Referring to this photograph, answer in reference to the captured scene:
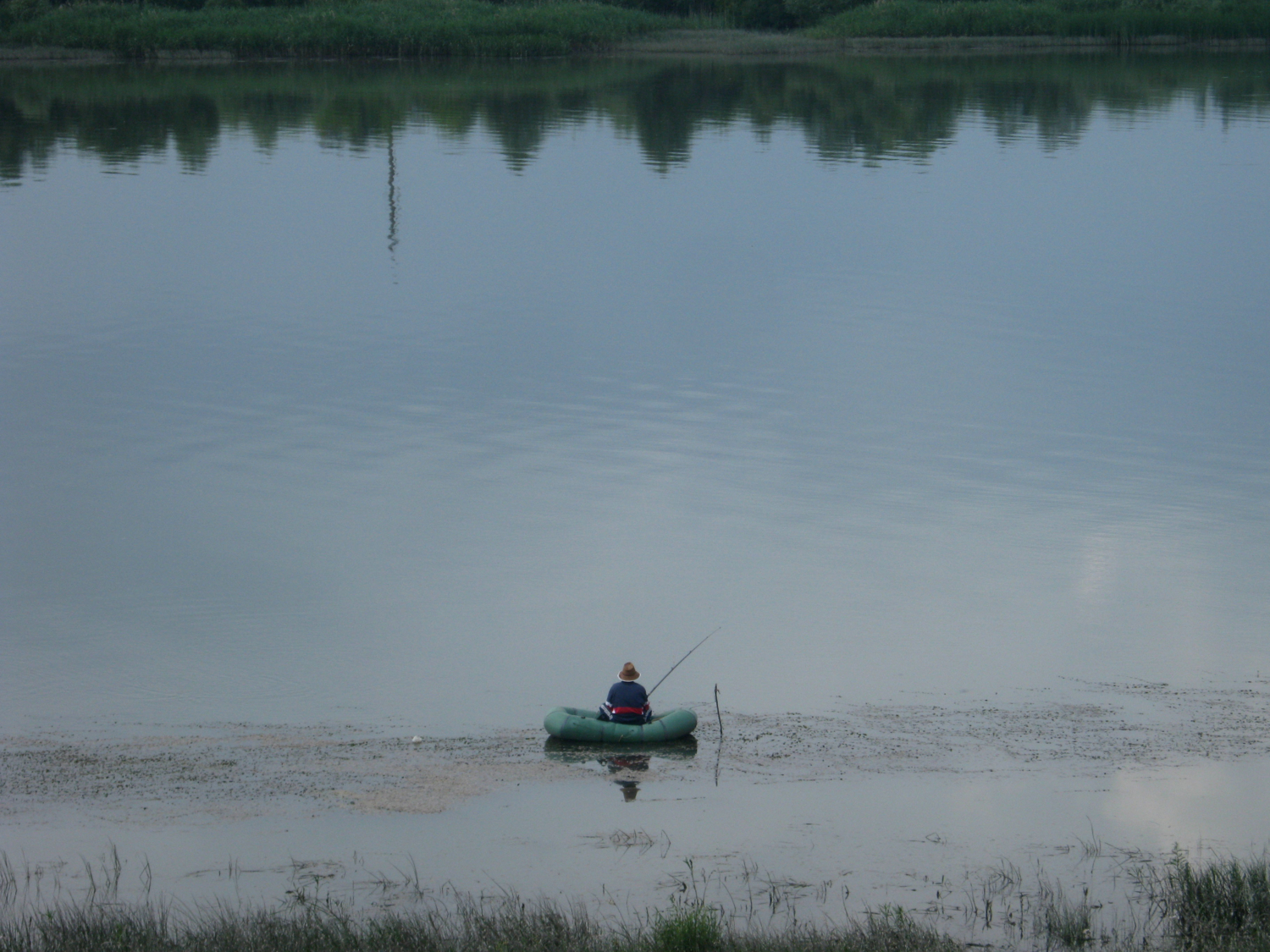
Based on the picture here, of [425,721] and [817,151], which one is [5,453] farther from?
[817,151]

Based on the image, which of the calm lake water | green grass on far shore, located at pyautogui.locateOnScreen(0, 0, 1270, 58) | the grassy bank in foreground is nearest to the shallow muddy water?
the calm lake water

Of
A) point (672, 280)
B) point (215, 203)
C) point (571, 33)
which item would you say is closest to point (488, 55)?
point (571, 33)

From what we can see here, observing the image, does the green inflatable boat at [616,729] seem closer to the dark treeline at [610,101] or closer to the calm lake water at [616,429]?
the calm lake water at [616,429]

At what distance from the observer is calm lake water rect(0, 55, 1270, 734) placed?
49.4ft

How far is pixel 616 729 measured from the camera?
13102mm

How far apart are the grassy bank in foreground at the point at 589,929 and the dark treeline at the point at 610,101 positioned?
4038cm

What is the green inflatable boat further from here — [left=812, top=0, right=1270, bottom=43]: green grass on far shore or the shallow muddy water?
[left=812, top=0, right=1270, bottom=43]: green grass on far shore

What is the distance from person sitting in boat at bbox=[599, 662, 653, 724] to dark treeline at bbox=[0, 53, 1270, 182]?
1464 inches

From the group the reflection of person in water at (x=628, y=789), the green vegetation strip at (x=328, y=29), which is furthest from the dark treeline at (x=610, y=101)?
the reflection of person in water at (x=628, y=789)

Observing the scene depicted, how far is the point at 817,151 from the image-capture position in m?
51.2

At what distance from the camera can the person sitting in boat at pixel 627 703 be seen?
13.2 meters

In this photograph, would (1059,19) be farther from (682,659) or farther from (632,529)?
(682,659)

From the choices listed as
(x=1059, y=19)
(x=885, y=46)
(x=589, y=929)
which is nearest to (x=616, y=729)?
(x=589, y=929)

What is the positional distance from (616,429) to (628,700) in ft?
30.1
